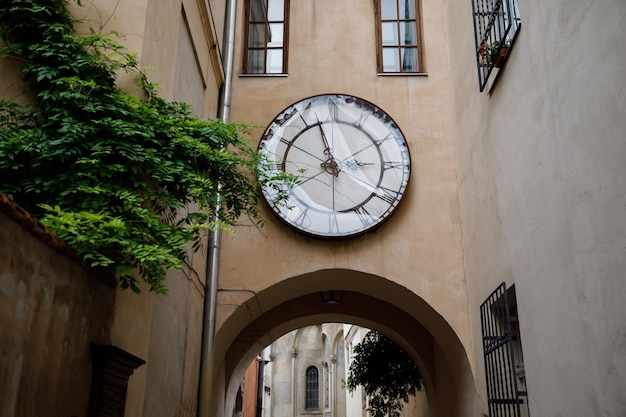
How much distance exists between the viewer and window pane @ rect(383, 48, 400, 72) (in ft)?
29.4

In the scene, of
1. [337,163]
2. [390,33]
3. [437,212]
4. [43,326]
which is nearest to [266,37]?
[390,33]

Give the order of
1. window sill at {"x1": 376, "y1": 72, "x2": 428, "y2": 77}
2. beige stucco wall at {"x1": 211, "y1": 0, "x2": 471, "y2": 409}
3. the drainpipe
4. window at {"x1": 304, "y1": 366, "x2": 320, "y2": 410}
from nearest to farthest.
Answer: the drainpipe
beige stucco wall at {"x1": 211, "y1": 0, "x2": 471, "y2": 409}
window sill at {"x1": 376, "y1": 72, "x2": 428, "y2": 77}
window at {"x1": 304, "y1": 366, "x2": 320, "y2": 410}

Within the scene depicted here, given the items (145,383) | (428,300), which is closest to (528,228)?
(428,300)

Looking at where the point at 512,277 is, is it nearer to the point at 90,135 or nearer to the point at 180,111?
the point at 180,111

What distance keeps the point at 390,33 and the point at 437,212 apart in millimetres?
2572

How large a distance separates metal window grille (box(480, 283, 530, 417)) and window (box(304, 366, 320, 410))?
1033 inches

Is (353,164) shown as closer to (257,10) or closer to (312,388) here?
(257,10)

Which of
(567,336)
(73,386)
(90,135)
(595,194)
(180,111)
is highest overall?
(180,111)

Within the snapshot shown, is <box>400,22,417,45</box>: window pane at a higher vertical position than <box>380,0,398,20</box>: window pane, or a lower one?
lower

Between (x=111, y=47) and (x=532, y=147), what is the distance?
3199 mm

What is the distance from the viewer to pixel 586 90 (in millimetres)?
4285

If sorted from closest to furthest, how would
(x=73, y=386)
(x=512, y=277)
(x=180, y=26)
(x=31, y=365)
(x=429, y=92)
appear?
(x=31, y=365)
(x=73, y=386)
(x=512, y=277)
(x=180, y=26)
(x=429, y=92)

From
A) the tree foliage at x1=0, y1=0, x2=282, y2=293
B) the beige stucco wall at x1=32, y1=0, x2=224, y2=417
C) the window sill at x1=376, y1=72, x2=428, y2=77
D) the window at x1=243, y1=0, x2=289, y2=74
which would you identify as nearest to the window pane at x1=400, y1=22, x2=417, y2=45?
the window sill at x1=376, y1=72, x2=428, y2=77

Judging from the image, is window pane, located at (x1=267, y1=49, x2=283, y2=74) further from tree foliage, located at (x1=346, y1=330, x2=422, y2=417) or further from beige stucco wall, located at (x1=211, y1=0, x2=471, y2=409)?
tree foliage, located at (x1=346, y1=330, x2=422, y2=417)
